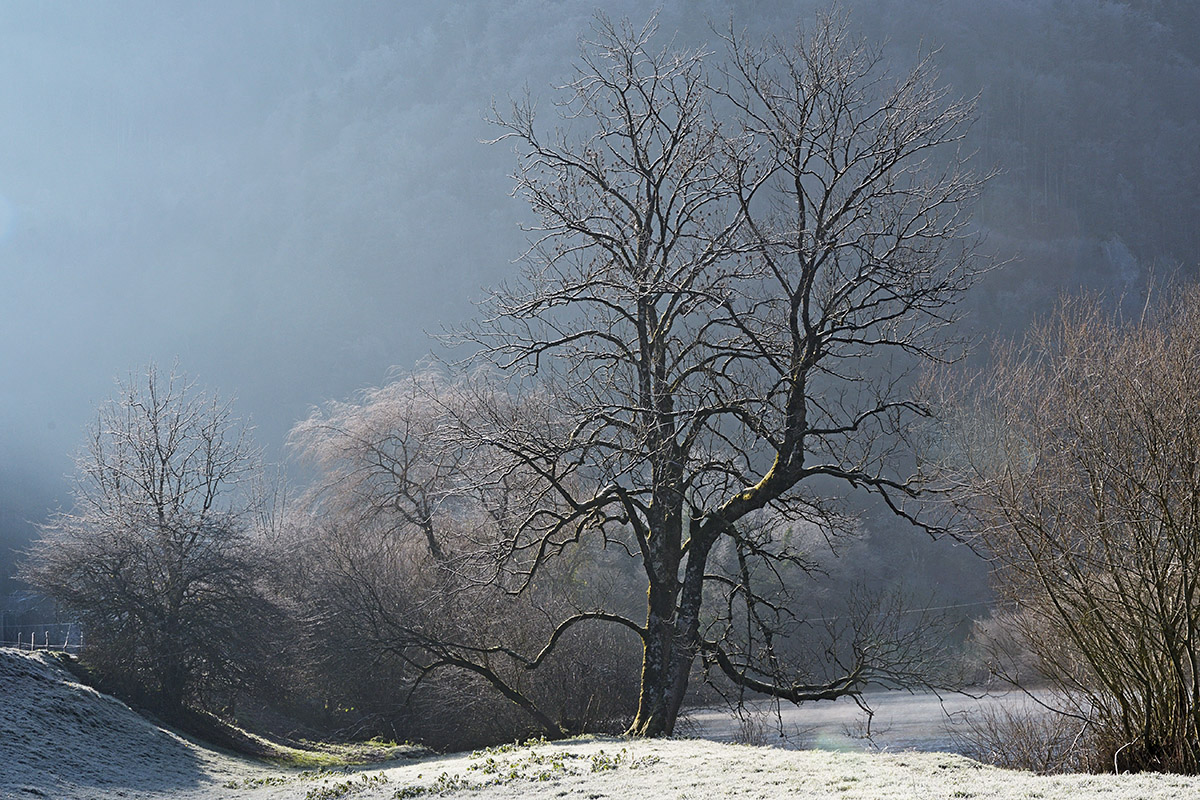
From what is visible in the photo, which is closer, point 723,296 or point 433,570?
point 723,296

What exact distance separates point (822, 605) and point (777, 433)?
31414 mm

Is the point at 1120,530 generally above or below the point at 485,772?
above

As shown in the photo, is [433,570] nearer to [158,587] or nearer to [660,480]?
[158,587]

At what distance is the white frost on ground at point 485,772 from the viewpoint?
10.1 meters

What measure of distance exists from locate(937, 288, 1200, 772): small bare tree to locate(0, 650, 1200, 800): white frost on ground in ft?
7.88

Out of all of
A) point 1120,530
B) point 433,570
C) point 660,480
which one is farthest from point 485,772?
point 433,570

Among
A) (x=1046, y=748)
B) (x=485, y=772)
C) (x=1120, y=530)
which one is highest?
(x=1120, y=530)

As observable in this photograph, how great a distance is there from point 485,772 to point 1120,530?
31.2ft

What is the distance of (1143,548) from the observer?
1238 centimetres

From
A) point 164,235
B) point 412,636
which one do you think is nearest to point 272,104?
point 164,235

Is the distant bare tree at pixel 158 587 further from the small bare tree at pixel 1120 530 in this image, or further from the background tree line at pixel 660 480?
the small bare tree at pixel 1120 530

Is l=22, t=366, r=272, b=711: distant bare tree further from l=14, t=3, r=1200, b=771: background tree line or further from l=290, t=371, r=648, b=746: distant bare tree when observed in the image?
l=290, t=371, r=648, b=746: distant bare tree

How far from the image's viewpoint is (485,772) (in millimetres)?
13961

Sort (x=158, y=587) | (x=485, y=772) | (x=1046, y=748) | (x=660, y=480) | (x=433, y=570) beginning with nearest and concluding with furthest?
(x=485, y=772)
(x=660, y=480)
(x=1046, y=748)
(x=158, y=587)
(x=433, y=570)
